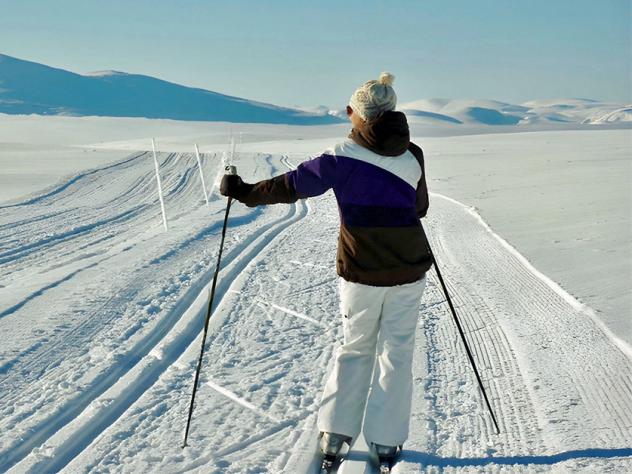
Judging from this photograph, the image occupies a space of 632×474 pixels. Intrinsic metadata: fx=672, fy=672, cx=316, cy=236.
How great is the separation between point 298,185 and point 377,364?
913mm

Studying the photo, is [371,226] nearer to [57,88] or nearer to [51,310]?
[51,310]

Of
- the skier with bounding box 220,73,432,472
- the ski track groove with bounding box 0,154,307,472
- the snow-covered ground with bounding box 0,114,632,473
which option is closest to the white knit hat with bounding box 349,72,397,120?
the skier with bounding box 220,73,432,472

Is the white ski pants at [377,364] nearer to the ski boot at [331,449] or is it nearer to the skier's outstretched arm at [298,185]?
the ski boot at [331,449]

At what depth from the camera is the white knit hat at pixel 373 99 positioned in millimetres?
2871

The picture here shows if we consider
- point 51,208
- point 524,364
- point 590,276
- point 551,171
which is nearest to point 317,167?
point 524,364

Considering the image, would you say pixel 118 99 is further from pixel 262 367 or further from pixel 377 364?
pixel 377 364

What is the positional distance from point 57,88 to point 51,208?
→ 16634cm

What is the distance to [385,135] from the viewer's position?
2.85 meters

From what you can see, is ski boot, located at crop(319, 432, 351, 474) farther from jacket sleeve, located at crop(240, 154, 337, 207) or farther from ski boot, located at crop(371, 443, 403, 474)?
jacket sleeve, located at crop(240, 154, 337, 207)

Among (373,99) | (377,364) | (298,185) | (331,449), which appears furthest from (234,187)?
(331,449)

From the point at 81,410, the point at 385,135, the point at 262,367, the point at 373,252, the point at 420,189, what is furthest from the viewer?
Answer: the point at 262,367

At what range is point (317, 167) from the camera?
2896 mm

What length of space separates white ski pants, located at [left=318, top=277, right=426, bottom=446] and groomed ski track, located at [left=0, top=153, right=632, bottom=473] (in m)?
0.18

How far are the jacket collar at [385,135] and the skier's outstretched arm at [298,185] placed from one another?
0.17m
